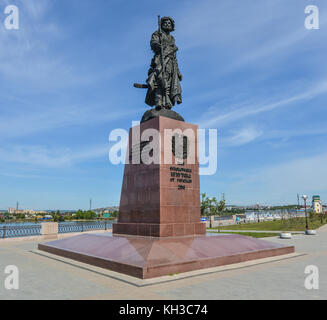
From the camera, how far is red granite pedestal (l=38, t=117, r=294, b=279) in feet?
29.7

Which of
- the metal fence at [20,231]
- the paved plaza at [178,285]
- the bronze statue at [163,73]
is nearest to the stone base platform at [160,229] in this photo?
the paved plaza at [178,285]

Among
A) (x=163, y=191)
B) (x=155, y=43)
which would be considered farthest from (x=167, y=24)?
(x=163, y=191)

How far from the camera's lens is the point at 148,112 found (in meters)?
13.2

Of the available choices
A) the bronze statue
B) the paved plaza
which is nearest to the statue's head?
the bronze statue

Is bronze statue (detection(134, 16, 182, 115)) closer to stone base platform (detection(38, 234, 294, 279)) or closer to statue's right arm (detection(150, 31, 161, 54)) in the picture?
statue's right arm (detection(150, 31, 161, 54))

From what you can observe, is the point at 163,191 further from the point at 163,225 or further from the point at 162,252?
the point at 162,252

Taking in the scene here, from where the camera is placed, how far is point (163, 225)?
10641 millimetres

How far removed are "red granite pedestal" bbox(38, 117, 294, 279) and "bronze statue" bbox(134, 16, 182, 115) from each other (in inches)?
62.6

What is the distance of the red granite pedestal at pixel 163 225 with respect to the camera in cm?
906

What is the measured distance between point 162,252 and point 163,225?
1.89 metres

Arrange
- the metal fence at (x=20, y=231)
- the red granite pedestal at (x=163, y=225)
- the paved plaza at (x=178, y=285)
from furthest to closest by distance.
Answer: the metal fence at (x=20, y=231) < the red granite pedestal at (x=163, y=225) < the paved plaza at (x=178, y=285)

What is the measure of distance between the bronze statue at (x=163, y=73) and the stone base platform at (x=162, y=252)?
Result: 627 centimetres

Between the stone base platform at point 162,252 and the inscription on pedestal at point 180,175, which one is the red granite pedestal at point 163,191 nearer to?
the inscription on pedestal at point 180,175
